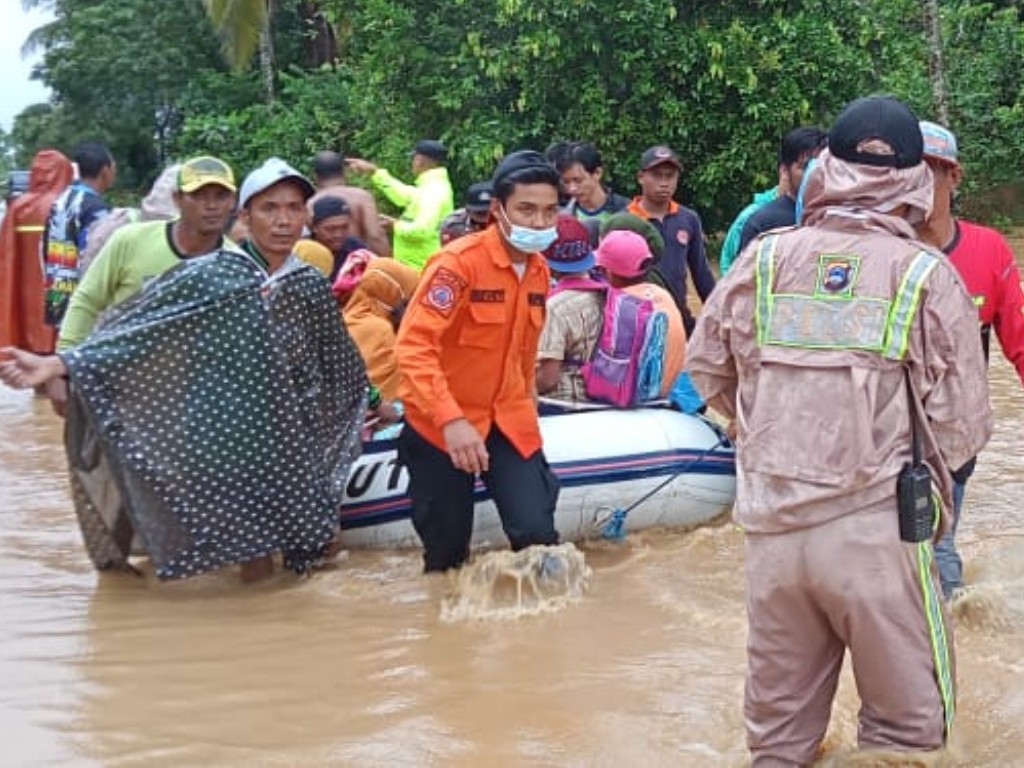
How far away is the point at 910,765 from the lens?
3172mm

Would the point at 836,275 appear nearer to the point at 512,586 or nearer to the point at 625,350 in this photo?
the point at 512,586

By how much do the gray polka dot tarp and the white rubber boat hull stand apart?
0.49 m

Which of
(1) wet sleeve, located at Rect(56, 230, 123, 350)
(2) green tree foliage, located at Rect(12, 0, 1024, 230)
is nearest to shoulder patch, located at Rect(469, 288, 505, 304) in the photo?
(1) wet sleeve, located at Rect(56, 230, 123, 350)

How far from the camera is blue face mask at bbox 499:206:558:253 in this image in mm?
4996

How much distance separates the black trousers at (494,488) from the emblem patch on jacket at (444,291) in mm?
495

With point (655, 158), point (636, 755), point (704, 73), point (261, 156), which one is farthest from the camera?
point (261, 156)

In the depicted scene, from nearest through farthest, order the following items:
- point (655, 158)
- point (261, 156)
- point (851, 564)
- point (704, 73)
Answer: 1. point (851, 564)
2. point (655, 158)
3. point (704, 73)
4. point (261, 156)

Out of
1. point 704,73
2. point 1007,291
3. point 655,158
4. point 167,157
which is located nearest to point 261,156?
point 167,157

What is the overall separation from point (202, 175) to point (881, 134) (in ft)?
9.83

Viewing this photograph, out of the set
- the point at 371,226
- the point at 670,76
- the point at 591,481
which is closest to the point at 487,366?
the point at 591,481

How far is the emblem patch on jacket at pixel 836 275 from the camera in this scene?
10.0 feet

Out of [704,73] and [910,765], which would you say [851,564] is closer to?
[910,765]

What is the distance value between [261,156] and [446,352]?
64.0 feet

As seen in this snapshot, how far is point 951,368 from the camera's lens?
3070 mm
